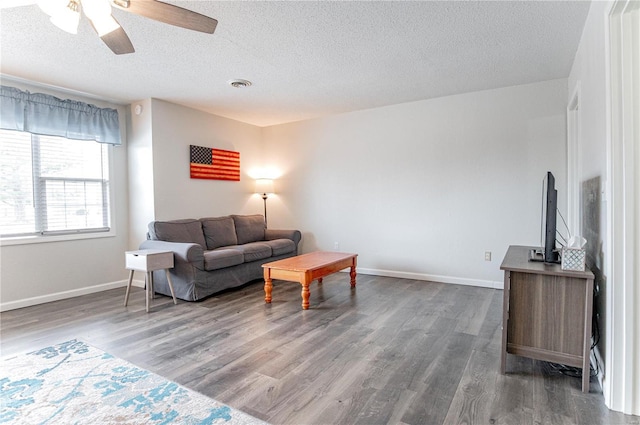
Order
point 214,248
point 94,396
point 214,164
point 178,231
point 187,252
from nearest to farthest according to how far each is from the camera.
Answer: point 94,396 < point 187,252 < point 178,231 < point 214,248 < point 214,164

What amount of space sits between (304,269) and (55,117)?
10.6ft

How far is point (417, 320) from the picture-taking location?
3100mm

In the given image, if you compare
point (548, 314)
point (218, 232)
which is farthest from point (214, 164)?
point (548, 314)

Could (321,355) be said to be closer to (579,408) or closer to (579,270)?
(579,408)

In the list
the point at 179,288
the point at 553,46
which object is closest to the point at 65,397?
the point at 179,288

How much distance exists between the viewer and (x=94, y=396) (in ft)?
6.34

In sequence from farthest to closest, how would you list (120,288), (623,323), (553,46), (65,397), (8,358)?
(120,288)
(553,46)
(8,358)
(65,397)
(623,323)

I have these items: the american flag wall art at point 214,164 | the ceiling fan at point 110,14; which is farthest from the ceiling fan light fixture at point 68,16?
the american flag wall art at point 214,164

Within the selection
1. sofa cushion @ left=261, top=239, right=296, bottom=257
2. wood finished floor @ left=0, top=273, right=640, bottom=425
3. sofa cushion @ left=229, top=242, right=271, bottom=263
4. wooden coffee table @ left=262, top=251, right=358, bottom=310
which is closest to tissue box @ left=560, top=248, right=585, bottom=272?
wood finished floor @ left=0, top=273, right=640, bottom=425

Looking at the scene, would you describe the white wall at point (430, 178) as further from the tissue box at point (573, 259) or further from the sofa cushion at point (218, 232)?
the tissue box at point (573, 259)

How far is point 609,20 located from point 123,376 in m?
3.42

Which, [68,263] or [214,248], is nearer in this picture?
[68,263]

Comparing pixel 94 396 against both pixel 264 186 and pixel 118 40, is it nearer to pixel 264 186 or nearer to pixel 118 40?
pixel 118 40

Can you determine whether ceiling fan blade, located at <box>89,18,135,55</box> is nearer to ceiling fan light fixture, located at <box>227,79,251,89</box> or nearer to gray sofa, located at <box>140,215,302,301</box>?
ceiling fan light fixture, located at <box>227,79,251,89</box>
